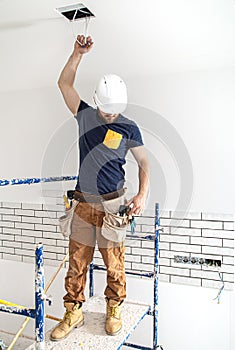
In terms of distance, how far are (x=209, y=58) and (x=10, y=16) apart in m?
1.12

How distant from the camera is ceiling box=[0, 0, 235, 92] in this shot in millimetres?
1701

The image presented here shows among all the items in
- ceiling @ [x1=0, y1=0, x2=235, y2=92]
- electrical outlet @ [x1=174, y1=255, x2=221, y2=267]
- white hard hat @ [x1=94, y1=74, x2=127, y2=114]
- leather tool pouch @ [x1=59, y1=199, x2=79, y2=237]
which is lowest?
electrical outlet @ [x1=174, y1=255, x2=221, y2=267]

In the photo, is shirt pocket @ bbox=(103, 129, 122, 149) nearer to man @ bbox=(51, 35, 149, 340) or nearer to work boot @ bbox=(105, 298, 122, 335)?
man @ bbox=(51, 35, 149, 340)

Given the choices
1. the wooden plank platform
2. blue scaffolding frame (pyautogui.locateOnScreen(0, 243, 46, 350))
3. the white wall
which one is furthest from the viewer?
the white wall

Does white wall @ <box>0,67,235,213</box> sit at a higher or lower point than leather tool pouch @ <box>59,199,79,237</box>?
higher

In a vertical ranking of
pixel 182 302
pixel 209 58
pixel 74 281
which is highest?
pixel 209 58

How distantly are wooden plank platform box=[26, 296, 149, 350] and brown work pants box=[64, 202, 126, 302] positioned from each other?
0.15 meters

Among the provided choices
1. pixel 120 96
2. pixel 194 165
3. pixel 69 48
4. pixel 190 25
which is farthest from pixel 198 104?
pixel 69 48

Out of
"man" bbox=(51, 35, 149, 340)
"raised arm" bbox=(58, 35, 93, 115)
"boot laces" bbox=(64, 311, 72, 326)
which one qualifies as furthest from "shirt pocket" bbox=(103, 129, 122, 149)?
"boot laces" bbox=(64, 311, 72, 326)

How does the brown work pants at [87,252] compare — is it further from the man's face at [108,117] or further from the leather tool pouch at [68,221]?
the man's face at [108,117]

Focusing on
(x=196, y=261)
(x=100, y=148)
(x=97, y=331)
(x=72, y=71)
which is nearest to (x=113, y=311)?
(x=97, y=331)

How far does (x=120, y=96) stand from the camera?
5.77 ft

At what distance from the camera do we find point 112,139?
5.94ft

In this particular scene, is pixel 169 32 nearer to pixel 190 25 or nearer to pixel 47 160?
pixel 190 25
